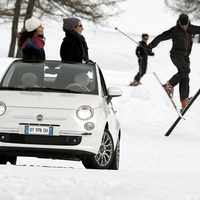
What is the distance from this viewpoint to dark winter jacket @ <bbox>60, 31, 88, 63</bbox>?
9953 millimetres

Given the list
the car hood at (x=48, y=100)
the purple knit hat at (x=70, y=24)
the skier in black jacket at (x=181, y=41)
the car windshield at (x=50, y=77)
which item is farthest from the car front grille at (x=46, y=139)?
the skier in black jacket at (x=181, y=41)

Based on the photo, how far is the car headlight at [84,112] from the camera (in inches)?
269

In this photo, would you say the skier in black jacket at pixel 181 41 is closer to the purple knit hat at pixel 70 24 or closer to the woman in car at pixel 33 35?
the purple knit hat at pixel 70 24

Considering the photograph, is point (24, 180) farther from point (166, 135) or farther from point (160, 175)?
point (166, 135)

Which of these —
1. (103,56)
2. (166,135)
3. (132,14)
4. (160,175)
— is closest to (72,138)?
(160,175)

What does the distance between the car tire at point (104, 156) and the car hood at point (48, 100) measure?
41 cm

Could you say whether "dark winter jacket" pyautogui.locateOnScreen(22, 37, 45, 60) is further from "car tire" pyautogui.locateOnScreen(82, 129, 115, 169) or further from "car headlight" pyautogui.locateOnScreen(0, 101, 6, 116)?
"car tire" pyautogui.locateOnScreen(82, 129, 115, 169)

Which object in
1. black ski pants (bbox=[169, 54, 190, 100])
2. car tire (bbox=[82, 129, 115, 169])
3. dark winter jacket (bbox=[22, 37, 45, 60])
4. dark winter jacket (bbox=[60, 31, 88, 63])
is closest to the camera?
car tire (bbox=[82, 129, 115, 169])

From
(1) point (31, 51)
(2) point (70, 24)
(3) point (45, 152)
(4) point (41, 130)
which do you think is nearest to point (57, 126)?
(4) point (41, 130)

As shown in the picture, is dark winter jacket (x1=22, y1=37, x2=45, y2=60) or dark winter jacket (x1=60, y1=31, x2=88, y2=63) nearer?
dark winter jacket (x1=22, y1=37, x2=45, y2=60)

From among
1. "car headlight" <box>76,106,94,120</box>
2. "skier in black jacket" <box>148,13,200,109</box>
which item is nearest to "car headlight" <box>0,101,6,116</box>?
"car headlight" <box>76,106,94,120</box>

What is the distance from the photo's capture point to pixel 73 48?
9.98 m

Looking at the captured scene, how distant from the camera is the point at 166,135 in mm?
13891

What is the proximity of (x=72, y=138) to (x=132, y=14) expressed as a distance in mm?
73077
